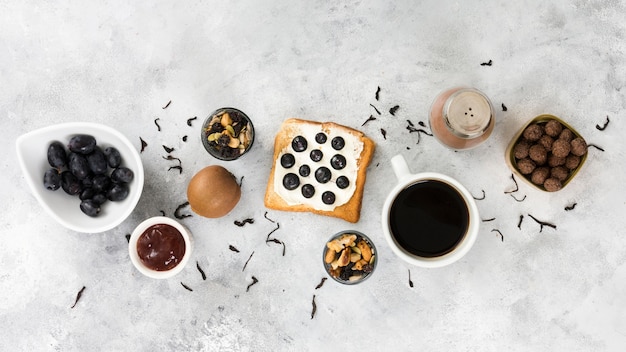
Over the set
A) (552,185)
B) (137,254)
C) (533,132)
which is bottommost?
(137,254)

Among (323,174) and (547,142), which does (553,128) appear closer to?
(547,142)

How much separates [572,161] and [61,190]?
1.26 m

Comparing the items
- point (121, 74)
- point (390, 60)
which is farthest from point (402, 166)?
point (121, 74)

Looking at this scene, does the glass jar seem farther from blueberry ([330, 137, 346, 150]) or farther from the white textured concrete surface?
blueberry ([330, 137, 346, 150])

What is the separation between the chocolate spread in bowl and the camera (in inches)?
52.2

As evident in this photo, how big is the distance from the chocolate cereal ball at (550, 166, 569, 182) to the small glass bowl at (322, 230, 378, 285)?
483 mm

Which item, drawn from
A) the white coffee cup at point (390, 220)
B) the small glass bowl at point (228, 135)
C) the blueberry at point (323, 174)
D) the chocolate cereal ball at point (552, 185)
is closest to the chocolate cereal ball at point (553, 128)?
the chocolate cereal ball at point (552, 185)

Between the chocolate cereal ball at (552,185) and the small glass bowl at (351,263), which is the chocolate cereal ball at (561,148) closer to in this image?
the chocolate cereal ball at (552,185)

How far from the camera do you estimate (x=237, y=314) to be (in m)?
1.42

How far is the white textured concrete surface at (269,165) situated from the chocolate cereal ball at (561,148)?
0.46ft

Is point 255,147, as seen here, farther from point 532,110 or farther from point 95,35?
point 532,110

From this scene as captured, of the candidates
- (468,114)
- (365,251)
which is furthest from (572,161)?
(365,251)

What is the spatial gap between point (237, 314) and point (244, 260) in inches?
5.8

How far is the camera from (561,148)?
1.27 metres
